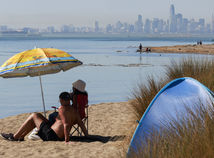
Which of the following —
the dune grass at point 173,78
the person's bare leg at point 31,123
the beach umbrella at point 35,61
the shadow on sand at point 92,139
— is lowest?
the shadow on sand at point 92,139

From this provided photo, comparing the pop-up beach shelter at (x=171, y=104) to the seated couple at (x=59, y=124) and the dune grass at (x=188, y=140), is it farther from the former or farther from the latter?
the seated couple at (x=59, y=124)

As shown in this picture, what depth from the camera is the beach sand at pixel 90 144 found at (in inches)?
214

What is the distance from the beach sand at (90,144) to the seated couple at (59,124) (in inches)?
5.5

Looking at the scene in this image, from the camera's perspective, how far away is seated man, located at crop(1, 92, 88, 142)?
19.5ft

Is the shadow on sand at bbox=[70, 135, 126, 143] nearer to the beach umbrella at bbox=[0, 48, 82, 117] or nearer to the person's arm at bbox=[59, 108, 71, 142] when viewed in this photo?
the person's arm at bbox=[59, 108, 71, 142]

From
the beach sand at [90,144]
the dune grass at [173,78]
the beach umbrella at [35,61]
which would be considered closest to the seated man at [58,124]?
the beach sand at [90,144]

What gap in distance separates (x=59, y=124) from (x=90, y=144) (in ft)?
1.97

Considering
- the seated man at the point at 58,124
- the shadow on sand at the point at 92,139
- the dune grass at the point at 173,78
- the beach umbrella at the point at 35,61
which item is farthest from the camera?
the dune grass at the point at 173,78

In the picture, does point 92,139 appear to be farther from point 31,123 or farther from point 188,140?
point 188,140

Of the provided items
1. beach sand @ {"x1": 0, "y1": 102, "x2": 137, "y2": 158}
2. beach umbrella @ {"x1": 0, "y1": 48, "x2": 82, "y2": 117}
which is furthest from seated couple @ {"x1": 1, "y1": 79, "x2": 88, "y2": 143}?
beach umbrella @ {"x1": 0, "y1": 48, "x2": 82, "y2": 117}

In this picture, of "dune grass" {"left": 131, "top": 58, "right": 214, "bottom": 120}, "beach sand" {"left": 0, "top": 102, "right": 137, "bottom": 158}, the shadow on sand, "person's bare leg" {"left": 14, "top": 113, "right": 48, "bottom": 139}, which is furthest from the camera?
"dune grass" {"left": 131, "top": 58, "right": 214, "bottom": 120}

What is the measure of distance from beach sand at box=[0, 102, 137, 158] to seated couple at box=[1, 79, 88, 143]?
5.5 inches

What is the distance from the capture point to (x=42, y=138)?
632 centimetres

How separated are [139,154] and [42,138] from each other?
3057mm
